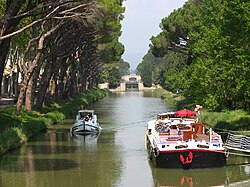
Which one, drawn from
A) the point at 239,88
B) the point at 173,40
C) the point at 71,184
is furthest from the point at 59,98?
the point at 71,184

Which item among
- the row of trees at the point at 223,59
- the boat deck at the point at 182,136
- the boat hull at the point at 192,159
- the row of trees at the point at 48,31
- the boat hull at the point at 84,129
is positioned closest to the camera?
the boat hull at the point at 192,159

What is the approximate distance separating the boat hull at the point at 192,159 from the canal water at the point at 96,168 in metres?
0.29

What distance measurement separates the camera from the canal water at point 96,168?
25688 millimetres

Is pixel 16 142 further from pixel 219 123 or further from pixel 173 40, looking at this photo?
pixel 173 40

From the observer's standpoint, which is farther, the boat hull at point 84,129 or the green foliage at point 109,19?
the boat hull at point 84,129

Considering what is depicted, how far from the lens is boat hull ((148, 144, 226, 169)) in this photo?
27625mm

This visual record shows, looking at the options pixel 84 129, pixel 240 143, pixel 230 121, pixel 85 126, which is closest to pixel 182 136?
pixel 240 143

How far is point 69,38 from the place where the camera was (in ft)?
181

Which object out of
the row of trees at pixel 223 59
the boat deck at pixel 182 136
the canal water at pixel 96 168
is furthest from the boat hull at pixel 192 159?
the row of trees at pixel 223 59

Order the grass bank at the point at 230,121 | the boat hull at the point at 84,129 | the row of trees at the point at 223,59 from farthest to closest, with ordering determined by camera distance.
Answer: the boat hull at the point at 84,129 < the grass bank at the point at 230,121 < the row of trees at the point at 223,59

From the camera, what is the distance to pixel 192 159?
27656 mm

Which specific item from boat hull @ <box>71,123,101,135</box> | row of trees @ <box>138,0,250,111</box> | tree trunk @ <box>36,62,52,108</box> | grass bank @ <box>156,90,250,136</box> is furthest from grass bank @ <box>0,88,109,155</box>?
grass bank @ <box>156,90,250,136</box>

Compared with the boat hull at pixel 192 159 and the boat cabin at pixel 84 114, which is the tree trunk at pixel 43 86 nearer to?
the boat cabin at pixel 84 114

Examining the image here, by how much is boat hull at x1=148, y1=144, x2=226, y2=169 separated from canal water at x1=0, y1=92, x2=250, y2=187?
0.96 ft
